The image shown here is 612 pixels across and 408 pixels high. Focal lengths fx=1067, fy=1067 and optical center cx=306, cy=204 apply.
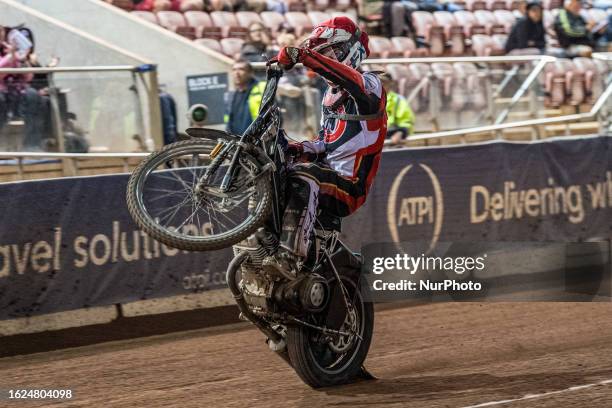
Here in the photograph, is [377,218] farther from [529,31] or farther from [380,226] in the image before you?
[529,31]

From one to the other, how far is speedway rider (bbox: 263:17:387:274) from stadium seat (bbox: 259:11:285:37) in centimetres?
915

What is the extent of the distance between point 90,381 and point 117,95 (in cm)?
384

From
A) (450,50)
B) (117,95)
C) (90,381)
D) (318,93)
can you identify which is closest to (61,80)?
(117,95)

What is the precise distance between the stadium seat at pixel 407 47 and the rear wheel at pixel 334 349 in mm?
10016

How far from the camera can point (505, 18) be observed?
767 inches

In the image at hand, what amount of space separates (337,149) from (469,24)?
12663 millimetres

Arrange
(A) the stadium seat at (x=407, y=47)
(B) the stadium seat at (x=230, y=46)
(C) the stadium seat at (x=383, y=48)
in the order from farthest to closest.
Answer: (A) the stadium seat at (x=407, y=47), (C) the stadium seat at (x=383, y=48), (B) the stadium seat at (x=230, y=46)

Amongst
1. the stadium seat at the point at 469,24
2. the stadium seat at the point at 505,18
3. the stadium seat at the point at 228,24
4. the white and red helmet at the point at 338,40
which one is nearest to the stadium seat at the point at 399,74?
the stadium seat at the point at 228,24

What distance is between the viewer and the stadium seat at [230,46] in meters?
14.7

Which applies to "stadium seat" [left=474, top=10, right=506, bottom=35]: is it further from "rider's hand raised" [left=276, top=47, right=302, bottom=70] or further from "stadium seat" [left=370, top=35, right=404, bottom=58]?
"rider's hand raised" [left=276, top=47, right=302, bottom=70]

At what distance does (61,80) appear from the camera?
1013 cm

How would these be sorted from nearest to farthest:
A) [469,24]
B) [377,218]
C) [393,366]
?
[393,366]
[377,218]
[469,24]

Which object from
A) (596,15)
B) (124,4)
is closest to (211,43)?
(124,4)

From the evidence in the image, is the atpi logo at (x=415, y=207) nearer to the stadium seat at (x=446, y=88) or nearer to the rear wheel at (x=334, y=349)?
the stadium seat at (x=446, y=88)
